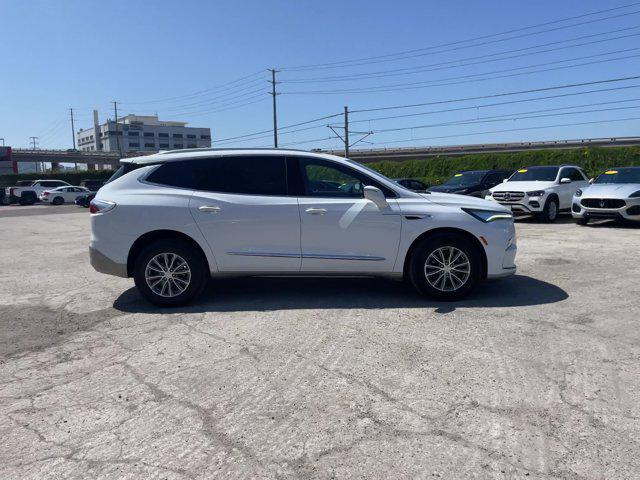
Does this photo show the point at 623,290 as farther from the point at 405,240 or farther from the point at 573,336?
the point at 405,240

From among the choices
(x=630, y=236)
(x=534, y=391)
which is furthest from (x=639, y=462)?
(x=630, y=236)

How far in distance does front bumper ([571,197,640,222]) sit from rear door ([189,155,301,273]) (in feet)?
32.6

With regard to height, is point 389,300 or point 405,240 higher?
point 405,240

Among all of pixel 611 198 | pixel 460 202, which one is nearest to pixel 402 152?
pixel 611 198

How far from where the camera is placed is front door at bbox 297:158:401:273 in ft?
18.5

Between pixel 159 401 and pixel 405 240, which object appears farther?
pixel 405 240

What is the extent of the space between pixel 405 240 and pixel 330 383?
2412mm

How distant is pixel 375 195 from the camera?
5.58 m

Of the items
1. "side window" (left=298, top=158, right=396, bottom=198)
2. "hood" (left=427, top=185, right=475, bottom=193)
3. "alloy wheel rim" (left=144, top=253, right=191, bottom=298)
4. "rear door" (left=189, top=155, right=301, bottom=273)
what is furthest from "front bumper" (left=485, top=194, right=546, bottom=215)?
"alloy wheel rim" (left=144, top=253, right=191, bottom=298)

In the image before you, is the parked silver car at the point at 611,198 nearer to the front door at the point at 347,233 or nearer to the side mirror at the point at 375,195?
the front door at the point at 347,233

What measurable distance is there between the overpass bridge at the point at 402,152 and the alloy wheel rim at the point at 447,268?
218 ft

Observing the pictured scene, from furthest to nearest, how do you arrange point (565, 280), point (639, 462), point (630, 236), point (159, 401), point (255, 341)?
1. point (630, 236)
2. point (565, 280)
3. point (255, 341)
4. point (159, 401)
5. point (639, 462)

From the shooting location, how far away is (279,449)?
9.37ft

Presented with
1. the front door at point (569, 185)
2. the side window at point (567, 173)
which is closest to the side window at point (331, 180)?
the front door at point (569, 185)
